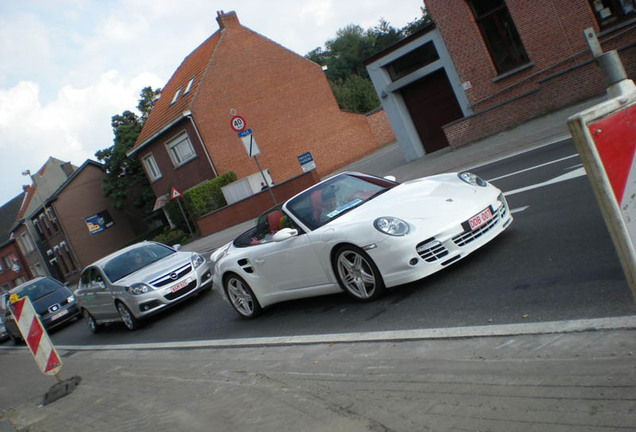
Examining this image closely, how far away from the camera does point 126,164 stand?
4584cm

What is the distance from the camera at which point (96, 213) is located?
52.4 m

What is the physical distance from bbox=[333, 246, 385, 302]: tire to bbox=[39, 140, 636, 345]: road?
17 centimetres

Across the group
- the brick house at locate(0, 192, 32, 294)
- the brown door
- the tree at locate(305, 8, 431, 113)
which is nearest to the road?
the brown door

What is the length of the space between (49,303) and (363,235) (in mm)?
14969

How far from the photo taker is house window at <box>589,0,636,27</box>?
17.8 metres

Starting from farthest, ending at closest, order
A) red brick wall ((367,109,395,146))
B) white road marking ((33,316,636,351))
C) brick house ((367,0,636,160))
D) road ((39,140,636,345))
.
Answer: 1. red brick wall ((367,109,395,146))
2. brick house ((367,0,636,160))
3. road ((39,140,636,345))
4. white road marking ((33,316,636,351))

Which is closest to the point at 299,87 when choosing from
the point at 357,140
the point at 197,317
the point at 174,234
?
the point at 357,140

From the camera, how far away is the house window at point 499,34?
67.0 feet

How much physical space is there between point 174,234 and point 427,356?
1176 inches

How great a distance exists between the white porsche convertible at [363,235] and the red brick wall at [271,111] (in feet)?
85.4

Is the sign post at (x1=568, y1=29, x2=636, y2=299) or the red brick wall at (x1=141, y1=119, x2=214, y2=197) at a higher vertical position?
the red brick wall at (x1=141, y1=119, x2=214, y2=197)

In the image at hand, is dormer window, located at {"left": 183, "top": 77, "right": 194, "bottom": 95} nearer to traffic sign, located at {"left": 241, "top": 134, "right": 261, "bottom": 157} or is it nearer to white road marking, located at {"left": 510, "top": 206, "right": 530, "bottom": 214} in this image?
traffic sign, located at {"left": 241, "top": 134, "right": 261, "bottom": 157}

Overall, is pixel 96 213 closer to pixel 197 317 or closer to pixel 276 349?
pixel 197 317

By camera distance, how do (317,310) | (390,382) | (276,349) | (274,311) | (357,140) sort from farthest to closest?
(357,140), (274,311), (317,310), (276,349), (390,382)
